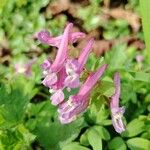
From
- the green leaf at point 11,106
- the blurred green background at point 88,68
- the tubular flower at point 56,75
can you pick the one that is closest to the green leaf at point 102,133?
the blurred green background at point 88,68

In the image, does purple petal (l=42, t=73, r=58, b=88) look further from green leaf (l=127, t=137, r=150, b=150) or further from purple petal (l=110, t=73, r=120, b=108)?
green leaf (l=127, t=137, r=150, b=150)

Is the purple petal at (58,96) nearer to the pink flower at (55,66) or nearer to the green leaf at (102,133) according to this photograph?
the pink flower at (55,66)

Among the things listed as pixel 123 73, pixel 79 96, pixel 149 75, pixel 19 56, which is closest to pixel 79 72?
pixel 79 96

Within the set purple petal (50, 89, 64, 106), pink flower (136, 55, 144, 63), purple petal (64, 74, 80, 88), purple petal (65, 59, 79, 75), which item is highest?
purple petal (65, 59, 79, 75)

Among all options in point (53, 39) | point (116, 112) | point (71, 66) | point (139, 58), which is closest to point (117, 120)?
point (116, 112)

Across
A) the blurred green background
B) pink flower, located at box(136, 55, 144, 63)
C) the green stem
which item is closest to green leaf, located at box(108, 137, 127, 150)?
the blurred green background

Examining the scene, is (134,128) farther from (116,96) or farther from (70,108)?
(70,108)
